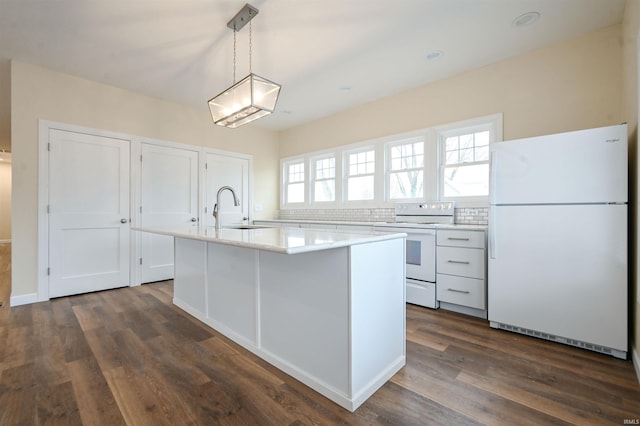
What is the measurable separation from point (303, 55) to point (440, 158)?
2.06 meters

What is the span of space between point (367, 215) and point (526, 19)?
282 centimetres

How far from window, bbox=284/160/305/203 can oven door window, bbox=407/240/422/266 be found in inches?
109

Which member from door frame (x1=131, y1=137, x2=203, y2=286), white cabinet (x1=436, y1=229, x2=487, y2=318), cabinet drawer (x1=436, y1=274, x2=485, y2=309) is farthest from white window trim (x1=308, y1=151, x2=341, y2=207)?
door frame (x1=131, y1=137, x2=203, y2=286)

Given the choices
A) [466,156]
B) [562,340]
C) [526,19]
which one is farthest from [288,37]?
[562,340]

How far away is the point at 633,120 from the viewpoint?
6.76 ft

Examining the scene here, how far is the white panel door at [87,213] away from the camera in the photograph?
3.46m

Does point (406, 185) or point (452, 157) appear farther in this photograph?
point (406, 185)

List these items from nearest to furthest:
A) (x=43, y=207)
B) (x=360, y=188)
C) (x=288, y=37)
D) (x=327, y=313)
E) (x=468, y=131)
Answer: (x=327, y=313) < (x=288, y=37) < (x=43, y=207) < (x=468, y=131) < (x=360, y=188)

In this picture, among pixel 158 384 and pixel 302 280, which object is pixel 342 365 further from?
pixel 158 384

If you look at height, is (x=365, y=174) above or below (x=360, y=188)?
above

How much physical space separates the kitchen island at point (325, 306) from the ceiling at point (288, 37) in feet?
6.21

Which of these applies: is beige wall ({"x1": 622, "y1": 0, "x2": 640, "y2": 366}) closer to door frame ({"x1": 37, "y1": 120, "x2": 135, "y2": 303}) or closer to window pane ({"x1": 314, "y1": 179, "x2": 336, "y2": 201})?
window pane ({"x1": 314, "y1": 179, "x2": 336, "y2": 201})

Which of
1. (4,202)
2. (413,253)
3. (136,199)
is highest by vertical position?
(4,202)

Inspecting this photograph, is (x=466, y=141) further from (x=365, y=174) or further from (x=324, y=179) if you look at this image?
(x=324, y=179)
